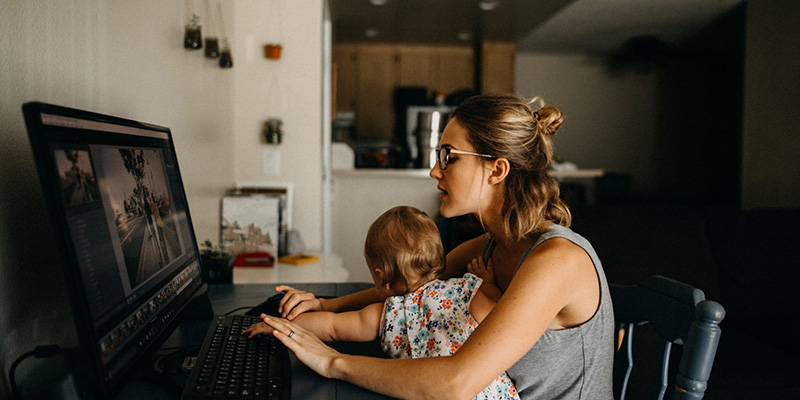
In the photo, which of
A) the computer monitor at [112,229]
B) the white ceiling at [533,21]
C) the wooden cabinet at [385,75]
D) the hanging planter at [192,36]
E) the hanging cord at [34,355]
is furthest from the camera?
the wooden cabinet at [385,75]

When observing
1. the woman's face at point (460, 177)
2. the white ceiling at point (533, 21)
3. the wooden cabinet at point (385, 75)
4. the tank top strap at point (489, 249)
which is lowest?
the tank top strap at point (489, 249)

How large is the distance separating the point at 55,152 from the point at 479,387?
0.69 metres

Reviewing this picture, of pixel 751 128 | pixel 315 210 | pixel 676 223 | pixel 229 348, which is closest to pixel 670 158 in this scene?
pixel 751 128

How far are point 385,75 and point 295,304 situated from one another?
5916 mm

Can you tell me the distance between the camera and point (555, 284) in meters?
0.94

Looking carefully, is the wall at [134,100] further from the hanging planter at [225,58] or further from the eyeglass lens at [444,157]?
the eyeglass lens at [444,157]

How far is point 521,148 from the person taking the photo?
1.13 meters

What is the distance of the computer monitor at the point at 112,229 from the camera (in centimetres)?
59

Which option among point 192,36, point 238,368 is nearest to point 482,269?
point 238,368

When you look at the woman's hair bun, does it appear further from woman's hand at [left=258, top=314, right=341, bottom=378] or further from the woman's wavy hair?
woman's hand at [left=258, top=314, right=341, bottom=378]

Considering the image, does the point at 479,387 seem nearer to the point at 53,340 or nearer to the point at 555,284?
the point at 555,284

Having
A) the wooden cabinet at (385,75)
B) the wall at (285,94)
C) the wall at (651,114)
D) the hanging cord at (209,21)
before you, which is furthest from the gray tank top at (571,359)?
the wall at (651,114)

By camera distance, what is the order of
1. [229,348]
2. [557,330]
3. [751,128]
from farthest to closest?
1. [751,128]
2. [557,330]
3. [229,348]

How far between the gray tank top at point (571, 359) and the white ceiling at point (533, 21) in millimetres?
4279
